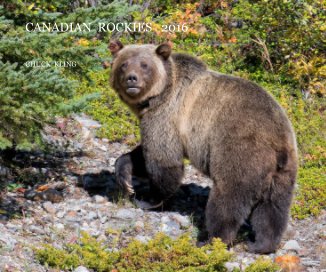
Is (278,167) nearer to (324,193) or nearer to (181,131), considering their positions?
(181,131)

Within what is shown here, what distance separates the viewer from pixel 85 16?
786 cm

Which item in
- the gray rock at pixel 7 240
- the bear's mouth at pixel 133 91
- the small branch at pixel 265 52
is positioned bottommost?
the gray rock at pixel 7 240

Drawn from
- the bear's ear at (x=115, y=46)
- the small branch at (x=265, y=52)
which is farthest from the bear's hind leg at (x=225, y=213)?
the small branch at (x=265, y=52)

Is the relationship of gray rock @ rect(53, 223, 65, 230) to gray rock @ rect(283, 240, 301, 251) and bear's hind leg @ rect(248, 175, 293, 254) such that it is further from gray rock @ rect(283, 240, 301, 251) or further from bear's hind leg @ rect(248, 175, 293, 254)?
gray rock @ rect(283, 240, 301, 251)

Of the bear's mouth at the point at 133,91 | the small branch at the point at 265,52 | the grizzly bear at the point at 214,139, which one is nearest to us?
the grizzly bear at the point at 214,139

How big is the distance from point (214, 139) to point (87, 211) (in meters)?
1.67

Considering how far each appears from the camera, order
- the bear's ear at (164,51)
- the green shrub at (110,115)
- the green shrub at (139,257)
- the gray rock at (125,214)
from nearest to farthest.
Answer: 1. the green shrub at (139,257)
2. the gray rock at (125,214)
3. the bear's ear at (164,51)
4. the green shrub at (110,115)

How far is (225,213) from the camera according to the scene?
278 inches

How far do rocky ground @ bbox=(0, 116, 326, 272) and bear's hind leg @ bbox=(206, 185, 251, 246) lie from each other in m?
0.29

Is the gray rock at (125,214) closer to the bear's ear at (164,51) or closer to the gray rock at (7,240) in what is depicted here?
the gray rock at (7,240)

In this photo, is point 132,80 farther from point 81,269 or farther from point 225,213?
point 81,269

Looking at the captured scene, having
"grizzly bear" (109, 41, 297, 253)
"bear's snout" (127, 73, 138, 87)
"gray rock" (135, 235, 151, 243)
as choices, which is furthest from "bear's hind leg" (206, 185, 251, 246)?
"bear's snout" (127, 73, 138, 87)

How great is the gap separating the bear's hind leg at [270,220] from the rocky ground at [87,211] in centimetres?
12

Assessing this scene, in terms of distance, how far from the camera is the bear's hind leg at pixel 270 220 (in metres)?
7.18
